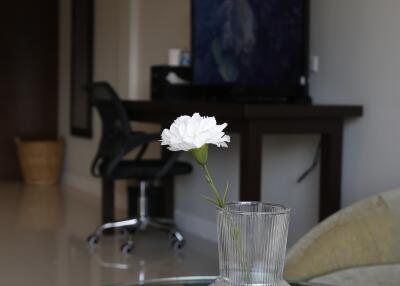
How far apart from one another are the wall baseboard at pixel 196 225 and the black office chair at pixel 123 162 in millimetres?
372

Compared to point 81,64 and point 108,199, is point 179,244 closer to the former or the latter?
point 108,199

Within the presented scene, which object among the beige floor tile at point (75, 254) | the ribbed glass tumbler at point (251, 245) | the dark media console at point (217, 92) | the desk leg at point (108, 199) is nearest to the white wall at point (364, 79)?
the dark media console at point (217, 92)

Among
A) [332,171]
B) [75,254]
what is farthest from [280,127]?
[75,254]

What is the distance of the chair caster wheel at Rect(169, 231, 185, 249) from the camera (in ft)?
14.8

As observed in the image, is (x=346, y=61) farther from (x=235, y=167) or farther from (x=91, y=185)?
(x=91, y=185)

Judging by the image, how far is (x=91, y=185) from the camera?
7090 mm

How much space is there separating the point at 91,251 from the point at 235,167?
1.11 m

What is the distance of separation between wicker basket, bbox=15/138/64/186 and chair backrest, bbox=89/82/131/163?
3.19m

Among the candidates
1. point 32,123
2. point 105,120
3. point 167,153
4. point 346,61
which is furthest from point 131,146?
point 32,123

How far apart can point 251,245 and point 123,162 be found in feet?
10.8

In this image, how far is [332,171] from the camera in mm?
Result: 3834

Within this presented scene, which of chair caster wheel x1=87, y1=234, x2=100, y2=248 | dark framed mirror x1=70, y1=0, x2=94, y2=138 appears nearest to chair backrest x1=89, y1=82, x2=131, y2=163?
chair caster wheel x1=87, y1=234, x2=100, y2=248

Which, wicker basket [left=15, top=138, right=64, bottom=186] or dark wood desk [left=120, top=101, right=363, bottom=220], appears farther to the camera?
wicker basket [left=15, top=138, right=64, bottom=186]

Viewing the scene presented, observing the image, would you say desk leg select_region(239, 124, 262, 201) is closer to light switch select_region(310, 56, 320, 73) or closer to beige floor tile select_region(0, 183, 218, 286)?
beige floor tile select_region(0, 183, 218, 286)
